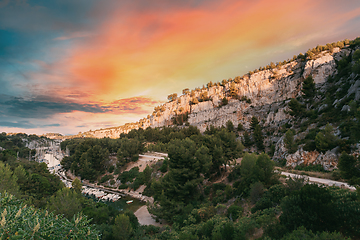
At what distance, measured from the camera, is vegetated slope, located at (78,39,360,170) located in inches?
960

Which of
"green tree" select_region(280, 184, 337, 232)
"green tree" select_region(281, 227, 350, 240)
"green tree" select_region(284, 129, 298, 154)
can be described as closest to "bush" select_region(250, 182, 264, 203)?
"green tree" select_region(280, 184, 337, 232)

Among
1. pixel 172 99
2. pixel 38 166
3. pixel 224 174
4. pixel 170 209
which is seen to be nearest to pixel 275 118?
pixel 224 174

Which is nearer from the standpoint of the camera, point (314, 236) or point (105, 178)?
point (314, 236)

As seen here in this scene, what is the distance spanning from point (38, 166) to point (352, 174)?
48.1 metres

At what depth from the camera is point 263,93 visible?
63.7 m

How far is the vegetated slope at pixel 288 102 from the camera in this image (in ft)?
80.0

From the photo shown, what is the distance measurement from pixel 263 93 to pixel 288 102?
54.0 feet

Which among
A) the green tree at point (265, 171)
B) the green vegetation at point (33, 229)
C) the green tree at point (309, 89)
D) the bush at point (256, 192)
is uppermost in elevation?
the green tree at point (309, 89)

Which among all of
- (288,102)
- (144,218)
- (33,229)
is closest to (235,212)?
(33,229)

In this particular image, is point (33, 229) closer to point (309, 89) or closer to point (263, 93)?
point (309, 89)

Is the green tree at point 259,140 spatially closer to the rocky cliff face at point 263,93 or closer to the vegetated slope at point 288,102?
the vegetated slope at point 288,102

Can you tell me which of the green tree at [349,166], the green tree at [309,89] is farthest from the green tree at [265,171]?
the green tree at [309,89]

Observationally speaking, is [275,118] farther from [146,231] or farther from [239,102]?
[146,231]

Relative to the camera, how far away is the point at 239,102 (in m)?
67.8
